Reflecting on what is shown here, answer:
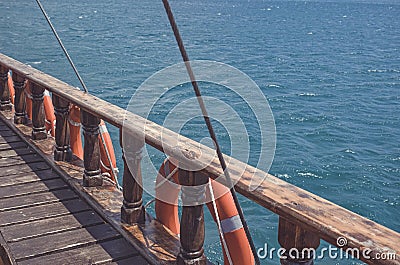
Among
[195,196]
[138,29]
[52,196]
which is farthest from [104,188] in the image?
[138,29]

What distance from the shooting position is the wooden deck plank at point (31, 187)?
11.8 ft

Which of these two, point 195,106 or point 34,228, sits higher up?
point 34,228

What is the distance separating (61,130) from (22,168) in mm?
408

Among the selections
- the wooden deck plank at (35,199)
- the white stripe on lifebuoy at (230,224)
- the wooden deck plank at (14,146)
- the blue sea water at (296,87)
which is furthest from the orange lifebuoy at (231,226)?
the blue sea water at (296,87)

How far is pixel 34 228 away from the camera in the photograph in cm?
310

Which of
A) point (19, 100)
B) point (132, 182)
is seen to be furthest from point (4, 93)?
point (132, 182)

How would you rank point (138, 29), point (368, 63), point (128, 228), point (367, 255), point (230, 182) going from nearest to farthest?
point (367, 255), point (230, 182), point (128, 228), point (368, 63), point (138, 29)

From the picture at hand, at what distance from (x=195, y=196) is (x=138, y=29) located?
44203 mm

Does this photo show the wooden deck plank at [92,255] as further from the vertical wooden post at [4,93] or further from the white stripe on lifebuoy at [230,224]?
the vertical wooden post at [4,93]

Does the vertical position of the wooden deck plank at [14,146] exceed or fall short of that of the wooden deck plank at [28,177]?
it exceeds it

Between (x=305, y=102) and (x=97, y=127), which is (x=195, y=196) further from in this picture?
(x=305, y=102)

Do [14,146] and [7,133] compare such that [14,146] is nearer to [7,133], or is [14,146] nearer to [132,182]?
[7,133]

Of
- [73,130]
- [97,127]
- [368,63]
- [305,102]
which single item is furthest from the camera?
[368,63]

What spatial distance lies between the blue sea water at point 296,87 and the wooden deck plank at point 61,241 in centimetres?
444
